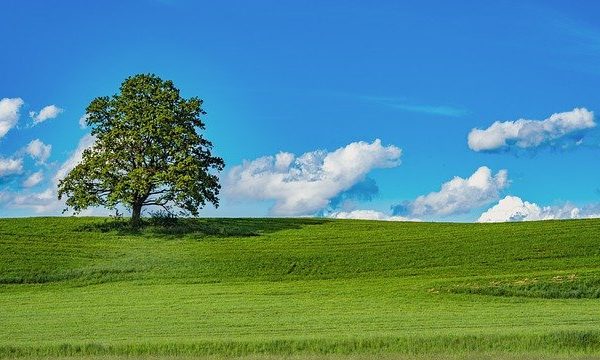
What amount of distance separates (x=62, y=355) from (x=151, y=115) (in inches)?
1457

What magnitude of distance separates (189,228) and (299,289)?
21.2 meters

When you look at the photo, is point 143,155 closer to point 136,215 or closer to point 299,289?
point 136,215

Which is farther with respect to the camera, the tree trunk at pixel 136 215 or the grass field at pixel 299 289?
the tree trunk at pixel 136 215

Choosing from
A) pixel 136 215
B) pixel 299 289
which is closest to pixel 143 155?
pixel 136 215

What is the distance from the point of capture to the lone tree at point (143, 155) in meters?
54.4

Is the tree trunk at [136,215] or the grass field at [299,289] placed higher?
the tree trunk at [136,215]

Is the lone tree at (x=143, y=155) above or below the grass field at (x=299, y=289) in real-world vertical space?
above

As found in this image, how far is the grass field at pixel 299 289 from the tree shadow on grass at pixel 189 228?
0.56 feet

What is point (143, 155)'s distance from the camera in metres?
55.8

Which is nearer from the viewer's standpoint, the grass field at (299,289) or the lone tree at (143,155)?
the grass field at (299,289)

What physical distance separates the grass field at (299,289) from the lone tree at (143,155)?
262 cm

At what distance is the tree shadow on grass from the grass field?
0.17 m

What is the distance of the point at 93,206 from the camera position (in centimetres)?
5500

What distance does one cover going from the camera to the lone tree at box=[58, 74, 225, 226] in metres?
54.4
